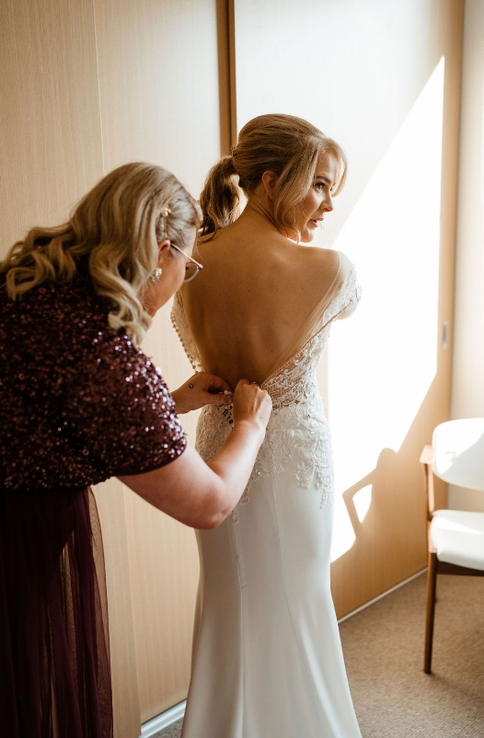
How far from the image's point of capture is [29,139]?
1.62 meters

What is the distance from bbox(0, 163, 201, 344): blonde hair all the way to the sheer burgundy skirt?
346mm

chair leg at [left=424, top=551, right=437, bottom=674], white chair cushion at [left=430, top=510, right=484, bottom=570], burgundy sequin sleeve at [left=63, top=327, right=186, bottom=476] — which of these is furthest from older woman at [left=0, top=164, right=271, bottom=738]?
chair leg at [left=424, top=551, right=437, bottom=674]

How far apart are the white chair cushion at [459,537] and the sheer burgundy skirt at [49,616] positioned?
1.46 metres

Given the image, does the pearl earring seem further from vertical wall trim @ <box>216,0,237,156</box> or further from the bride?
vertical wall trim @ <box>216,0,237,156</box>

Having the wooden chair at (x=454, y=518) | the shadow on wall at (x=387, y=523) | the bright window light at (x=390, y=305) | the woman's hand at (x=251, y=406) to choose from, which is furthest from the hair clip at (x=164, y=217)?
the shadow on wall at (x=387, y=523)

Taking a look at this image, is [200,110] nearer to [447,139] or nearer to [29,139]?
[29,139]

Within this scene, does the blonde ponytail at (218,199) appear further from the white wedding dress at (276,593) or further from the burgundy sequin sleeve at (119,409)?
the burgundy sequin sleeve at (119,409)

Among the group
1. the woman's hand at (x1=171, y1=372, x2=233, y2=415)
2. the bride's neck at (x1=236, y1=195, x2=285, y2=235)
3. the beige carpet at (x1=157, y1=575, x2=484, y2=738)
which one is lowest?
the beige carpet at (x1=157, y1=575, x2=484, y2=738)

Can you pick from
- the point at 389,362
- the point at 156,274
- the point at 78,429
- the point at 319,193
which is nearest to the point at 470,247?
the point at 389,362

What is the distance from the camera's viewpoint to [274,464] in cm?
157

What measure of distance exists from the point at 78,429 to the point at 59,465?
87mm

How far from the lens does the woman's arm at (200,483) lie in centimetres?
100

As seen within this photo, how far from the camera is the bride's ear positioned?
5.16ft

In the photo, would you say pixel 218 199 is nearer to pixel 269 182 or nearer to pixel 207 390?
pixel 269 182
